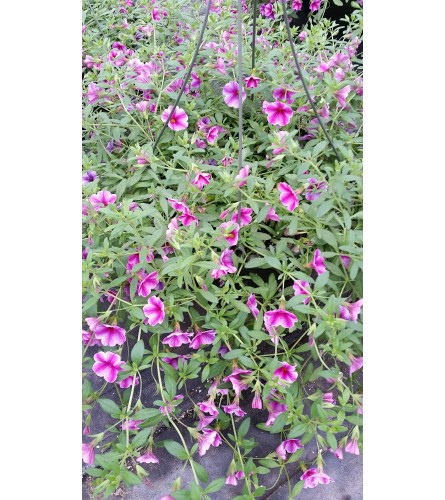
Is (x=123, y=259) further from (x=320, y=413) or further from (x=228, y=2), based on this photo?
(x=228, y=2)

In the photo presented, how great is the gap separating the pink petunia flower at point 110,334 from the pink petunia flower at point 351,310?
14.4 inches

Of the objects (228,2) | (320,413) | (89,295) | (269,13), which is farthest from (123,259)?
(269,13)

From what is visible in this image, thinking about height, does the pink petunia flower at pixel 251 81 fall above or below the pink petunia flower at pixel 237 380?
above

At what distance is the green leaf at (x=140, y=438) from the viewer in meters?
0.82

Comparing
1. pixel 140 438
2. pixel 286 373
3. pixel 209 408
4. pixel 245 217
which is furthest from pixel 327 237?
pixel 140 438

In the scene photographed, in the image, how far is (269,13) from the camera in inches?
78.0

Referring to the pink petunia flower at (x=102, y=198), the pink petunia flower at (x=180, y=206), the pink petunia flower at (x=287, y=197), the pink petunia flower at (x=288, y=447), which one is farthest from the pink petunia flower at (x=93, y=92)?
the pink petunia flower at (x=288, y=447)

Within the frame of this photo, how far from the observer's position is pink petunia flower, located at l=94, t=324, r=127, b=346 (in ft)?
2.88

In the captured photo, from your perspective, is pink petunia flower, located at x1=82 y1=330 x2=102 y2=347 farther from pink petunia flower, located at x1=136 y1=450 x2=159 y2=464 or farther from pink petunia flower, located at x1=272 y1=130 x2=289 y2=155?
pink petunia flower, located at x1=272 y1=130 x2=289 y2=155

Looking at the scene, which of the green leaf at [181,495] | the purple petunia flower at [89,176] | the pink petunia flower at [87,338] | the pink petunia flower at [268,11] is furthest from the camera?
the pink petunia flower at [268,11]

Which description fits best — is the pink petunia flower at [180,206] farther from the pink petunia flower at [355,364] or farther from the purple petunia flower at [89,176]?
the pink petunia flower at [355,364]

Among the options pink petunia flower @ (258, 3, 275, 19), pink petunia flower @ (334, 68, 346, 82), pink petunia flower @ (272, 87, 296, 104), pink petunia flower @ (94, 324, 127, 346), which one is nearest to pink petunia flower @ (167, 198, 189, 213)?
pink petunia flower @ (94, 324, 127, 346)

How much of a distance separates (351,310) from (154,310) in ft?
1.06

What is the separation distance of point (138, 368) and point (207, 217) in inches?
13.2
